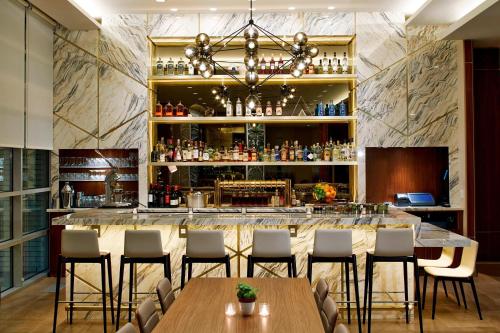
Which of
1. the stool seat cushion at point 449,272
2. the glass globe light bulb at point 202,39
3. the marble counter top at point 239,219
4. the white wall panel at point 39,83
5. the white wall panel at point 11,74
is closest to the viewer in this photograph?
the glass globe light bulb at point 202,39

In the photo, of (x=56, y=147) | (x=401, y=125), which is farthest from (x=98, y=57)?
(x=401, y=125)

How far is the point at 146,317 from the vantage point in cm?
277

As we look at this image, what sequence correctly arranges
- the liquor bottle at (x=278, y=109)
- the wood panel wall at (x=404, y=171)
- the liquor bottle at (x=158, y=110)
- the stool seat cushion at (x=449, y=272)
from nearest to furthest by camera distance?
the stool seat cushion at (x=449, y=272) → the liquor bottle at (x=278, y=109) → the liquor bottle at (x=158, y=110) → the wood panel wall at (x=404, y=171)

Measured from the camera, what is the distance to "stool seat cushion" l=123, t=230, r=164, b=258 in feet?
14.8

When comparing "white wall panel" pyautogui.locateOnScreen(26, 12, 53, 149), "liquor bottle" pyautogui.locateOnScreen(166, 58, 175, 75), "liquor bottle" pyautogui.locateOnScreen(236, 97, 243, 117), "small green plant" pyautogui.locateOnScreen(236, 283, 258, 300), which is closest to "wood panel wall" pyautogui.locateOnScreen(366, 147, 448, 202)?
"liquor bottle" pyautogui.locateOnScreen(236, 97, 243, 117)

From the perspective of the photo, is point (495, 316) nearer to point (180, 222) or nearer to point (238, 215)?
point (238, 215)

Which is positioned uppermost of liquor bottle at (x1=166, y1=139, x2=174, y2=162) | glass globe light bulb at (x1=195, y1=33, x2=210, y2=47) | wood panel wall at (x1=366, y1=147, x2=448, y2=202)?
glass globe light bulb at (x1=195, y1=33, x2=210, y2=47)

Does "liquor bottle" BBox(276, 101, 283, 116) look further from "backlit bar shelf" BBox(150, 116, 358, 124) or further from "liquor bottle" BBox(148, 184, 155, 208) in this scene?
"liquor bottle" BBox(148, 184, 155, 208)

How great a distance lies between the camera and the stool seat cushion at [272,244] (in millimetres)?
4512

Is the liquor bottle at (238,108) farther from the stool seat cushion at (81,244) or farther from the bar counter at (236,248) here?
the stool seat cushion at (81,244)

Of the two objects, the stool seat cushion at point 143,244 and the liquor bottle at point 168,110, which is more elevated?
the liquor bottle at point 168,110

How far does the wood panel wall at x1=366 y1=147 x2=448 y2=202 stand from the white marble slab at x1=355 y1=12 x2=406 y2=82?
1.31 m

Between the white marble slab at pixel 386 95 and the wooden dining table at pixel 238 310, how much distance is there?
13.3ft

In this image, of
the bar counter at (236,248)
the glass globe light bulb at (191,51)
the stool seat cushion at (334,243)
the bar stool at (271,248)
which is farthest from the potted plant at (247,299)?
the glass globe light bulb at (191,51)
